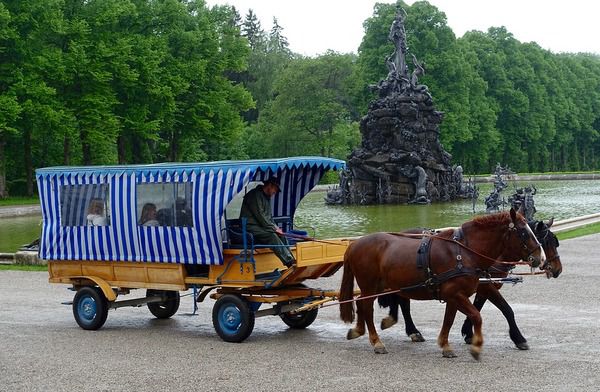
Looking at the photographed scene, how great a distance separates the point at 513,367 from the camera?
30.3 ft

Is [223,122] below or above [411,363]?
above

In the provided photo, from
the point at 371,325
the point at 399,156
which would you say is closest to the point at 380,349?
the point at 371,325

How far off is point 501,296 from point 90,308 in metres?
5.88

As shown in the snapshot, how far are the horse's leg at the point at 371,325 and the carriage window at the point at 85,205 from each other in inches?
161

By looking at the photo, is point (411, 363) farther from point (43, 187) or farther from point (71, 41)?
point (71, 41)

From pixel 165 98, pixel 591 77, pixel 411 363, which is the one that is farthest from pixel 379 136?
pixel 591 77

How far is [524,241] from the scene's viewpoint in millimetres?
9875

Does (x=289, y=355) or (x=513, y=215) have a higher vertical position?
(x=513, y=215)

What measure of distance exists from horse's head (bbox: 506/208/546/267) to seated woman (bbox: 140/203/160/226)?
4806 millimetres

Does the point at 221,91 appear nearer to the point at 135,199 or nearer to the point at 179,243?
the point at 135,199

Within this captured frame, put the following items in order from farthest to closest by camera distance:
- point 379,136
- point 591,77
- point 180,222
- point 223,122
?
point 591,77 < point 223,122 < point 379,136 < point 180,222

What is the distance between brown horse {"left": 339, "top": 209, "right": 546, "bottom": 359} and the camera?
389 inches

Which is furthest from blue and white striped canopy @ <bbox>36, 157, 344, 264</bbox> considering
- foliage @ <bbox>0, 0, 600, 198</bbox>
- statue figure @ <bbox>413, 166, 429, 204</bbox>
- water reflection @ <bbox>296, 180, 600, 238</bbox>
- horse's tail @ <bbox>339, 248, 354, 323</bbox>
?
foliage @ <bbox>0, 0, 600, 198</bbox>

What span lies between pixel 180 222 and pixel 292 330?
85.5 inches
